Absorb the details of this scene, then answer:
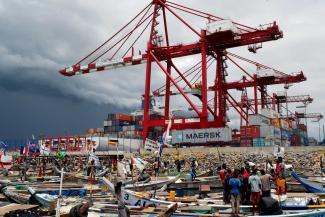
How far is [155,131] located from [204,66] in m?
22.4

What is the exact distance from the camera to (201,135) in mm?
44312

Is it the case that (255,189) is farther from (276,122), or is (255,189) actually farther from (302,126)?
(302,126)

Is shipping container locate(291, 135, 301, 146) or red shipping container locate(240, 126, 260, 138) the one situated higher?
red shipping container locate(240, 126, 260, 138)

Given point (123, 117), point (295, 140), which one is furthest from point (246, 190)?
point (123, 117)

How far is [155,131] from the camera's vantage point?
201ft

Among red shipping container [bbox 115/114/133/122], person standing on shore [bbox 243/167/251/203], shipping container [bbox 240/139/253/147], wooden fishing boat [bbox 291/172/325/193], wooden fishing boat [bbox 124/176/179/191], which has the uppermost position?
red shipping container [bbox 115/114/133/122]

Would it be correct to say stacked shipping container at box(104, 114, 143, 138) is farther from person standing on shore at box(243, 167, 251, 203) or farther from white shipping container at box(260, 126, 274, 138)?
person standing on shore at box(243, 167, 251, 203)

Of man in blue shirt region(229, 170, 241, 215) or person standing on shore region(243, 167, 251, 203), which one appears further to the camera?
person standing on shore region(243, 167, 251, 203)

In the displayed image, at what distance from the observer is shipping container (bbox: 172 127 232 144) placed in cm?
4281

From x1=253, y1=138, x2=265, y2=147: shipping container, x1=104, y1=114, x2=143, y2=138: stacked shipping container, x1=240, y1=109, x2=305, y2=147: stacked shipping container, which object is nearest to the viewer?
x1=253, y1=138, x2=265, y2=147: shipping container

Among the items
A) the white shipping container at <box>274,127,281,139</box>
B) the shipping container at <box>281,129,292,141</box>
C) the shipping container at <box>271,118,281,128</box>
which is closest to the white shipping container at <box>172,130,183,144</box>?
the white shipping container at <box>274,127,281,139</box>

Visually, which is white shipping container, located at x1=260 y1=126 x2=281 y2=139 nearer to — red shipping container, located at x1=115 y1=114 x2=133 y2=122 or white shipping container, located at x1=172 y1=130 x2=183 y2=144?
white shipping container, located at x1=172 y1=130 x2=183 y2=144

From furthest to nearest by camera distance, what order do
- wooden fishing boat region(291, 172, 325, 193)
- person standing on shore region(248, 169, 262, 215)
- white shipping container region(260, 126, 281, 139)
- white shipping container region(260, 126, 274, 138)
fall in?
1. white shipping container region(260, 126, 274, 138)
2. white shipping container region(260, 126, 281, 139)
3. wooden fishing boat region(291, 172, 325, 193)
4. person standing on shore region(248, 169, 262, 215)

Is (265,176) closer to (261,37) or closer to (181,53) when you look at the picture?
(261,37)
